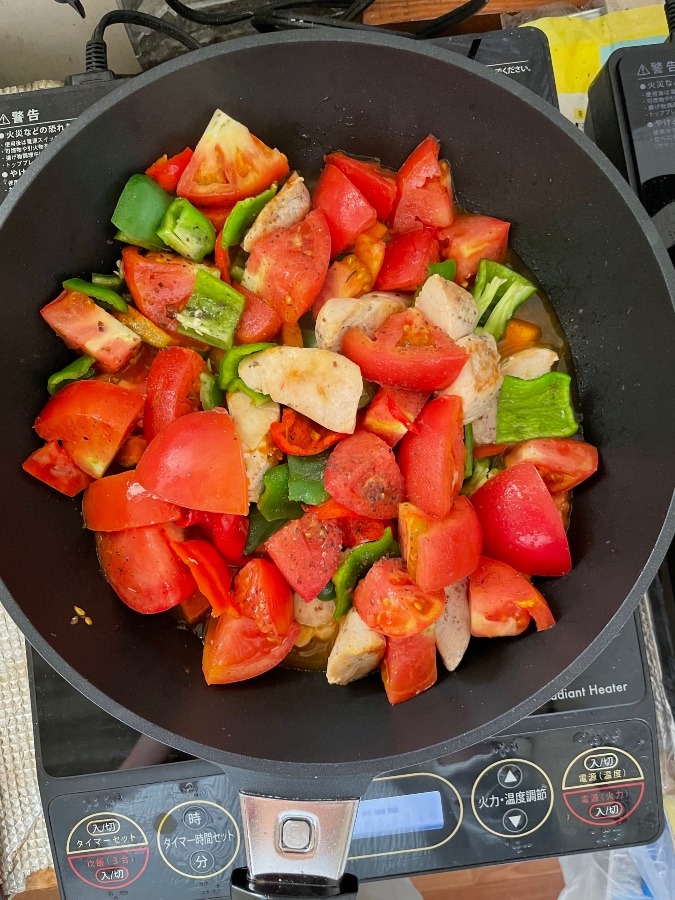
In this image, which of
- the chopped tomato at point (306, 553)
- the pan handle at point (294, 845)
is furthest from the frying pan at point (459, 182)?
the chopped tomato at point (306, 553)

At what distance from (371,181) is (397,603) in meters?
0.74

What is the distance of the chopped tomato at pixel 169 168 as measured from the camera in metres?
1.21

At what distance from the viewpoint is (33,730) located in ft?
4.32

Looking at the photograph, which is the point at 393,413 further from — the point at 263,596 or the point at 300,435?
the point at 263,596

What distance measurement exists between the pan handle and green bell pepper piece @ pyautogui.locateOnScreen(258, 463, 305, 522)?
438mm

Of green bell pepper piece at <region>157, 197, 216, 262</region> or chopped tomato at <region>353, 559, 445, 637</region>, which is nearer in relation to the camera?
chopped tomato at <region>353, 559, 445, 637</region>

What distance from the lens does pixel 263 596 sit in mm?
1154

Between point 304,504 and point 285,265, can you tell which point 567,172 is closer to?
point 285,265

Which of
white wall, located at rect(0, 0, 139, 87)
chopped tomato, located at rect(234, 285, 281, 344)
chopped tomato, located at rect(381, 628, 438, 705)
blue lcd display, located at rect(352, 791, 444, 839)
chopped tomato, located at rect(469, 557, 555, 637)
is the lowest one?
blue lcd display, located at rect(352, 791, 444, 839)

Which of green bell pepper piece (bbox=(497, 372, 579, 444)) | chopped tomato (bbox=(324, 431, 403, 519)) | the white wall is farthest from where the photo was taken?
the white wall

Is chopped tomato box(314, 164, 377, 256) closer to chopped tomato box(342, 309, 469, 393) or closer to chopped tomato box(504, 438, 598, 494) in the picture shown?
chopped tomato box(342, 309, 469, 393)

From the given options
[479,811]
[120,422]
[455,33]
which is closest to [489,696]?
[479,811]

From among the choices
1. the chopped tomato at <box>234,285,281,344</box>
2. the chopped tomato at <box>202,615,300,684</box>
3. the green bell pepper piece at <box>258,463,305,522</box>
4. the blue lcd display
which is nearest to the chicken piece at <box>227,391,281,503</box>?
the green bell pepper piece at <box>258,463,305,522</box>

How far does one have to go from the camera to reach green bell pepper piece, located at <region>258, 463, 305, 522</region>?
1.21m
